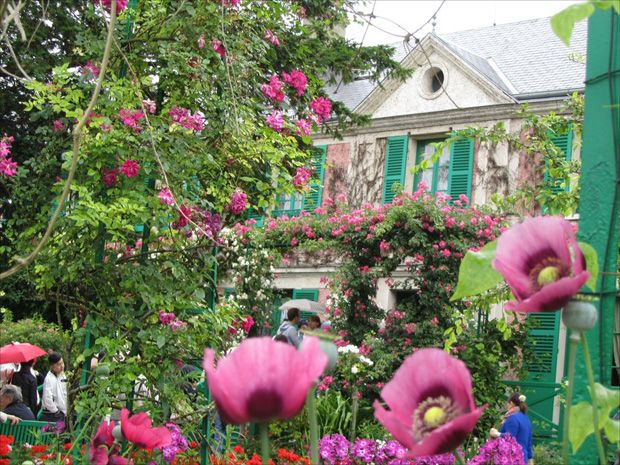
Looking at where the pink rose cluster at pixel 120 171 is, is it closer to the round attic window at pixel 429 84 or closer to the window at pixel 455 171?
the window at pixel 455 171

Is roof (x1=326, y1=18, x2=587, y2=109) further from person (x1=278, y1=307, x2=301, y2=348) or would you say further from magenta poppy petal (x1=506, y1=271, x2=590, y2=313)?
magenta poppy petal (x1=506, y1=271, x2=590, y2=313)

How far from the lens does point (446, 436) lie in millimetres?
938

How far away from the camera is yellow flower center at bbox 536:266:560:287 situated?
103cm

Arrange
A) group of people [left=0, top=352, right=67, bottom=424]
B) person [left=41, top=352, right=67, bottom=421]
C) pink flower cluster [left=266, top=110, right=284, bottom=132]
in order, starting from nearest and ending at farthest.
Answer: pink flower cluster [left=266, top=110, right=284, bottom=132] < group of people [left=0, top=352, right=67, bottom=424] < person [left=41, top=352, right=67, bottom=421]

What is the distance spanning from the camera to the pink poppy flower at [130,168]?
440 cm

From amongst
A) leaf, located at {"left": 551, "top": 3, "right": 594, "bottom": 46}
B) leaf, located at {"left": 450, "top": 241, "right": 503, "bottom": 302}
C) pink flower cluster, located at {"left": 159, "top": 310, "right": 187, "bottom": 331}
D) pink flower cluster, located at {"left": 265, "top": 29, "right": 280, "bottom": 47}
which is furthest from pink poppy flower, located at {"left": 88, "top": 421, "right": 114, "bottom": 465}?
pink flower cluster, located at {"left": 265, "top": 29, "right": 280, "bottom": 47}

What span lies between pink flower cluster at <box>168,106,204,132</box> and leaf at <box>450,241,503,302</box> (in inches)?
140

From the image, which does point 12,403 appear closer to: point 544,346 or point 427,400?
point 427,400

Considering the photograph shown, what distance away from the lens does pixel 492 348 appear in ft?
43.5

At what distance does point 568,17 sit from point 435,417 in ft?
1.87

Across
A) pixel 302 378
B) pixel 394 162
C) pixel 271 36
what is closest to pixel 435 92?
pixel 394 162

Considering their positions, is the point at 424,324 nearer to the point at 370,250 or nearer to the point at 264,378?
the point at 370,250

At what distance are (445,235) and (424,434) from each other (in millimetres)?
12615

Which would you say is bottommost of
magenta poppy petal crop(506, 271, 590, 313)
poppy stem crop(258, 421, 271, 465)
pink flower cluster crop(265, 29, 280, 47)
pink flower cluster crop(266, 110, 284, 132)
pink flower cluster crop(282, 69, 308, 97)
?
poppy stem crop(258, 421, 271, 465)
